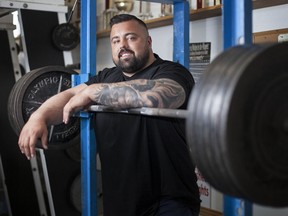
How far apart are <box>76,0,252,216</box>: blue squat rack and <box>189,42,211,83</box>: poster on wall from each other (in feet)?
1.23

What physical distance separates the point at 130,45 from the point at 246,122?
2.90 feet

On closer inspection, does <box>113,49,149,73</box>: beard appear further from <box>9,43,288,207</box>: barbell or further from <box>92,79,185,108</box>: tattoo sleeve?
<box>9,43,288,207</box>: barbell

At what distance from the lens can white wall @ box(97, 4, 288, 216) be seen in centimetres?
192

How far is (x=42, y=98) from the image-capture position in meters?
1.88

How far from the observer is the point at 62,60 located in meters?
2.67

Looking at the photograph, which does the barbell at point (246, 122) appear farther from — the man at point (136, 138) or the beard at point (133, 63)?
the beard at point (133, 63)

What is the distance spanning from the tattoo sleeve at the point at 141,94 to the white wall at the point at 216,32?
92 cm

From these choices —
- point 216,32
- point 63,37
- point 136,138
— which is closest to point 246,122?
point 136,138

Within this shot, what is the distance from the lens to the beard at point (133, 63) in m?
1.57

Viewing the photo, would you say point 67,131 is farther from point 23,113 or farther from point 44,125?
point 44,125

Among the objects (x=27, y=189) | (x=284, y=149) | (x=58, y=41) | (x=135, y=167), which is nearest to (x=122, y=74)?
(x=135, y=167)

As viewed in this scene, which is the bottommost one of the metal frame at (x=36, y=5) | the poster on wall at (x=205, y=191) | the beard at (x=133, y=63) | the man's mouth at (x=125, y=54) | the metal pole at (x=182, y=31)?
the poster on wall at (x=205, y=191)

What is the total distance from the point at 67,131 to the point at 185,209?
2.34 feet

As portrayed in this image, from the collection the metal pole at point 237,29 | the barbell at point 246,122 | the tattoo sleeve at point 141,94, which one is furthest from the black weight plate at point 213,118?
the tattoo sleeve at point 141,94
